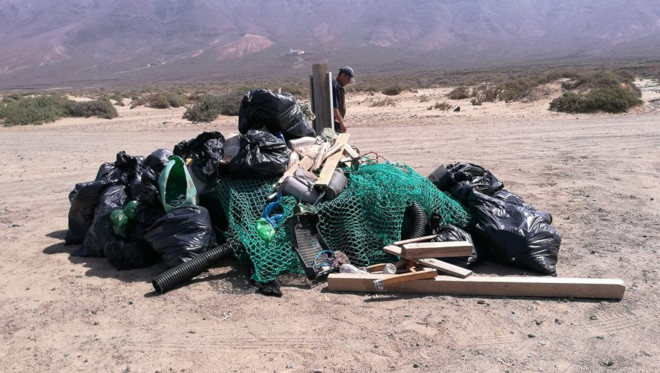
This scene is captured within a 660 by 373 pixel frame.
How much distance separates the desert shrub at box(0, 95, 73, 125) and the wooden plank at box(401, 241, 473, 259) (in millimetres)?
19721

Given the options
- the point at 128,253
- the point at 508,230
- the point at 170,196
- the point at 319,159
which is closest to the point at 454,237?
the point at 508,230

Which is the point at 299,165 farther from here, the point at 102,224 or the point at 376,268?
the point at 102,224

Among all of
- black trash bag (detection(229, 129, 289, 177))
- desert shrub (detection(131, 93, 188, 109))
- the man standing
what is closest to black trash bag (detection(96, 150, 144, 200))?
black trash bag (detection(229, 129, 289, 177))

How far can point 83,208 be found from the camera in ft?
18.5

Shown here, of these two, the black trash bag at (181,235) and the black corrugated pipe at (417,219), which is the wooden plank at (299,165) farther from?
the black corrugated pipe at (417,219)

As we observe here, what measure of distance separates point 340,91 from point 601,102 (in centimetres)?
1153

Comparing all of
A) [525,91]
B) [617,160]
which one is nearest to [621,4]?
[525,91]

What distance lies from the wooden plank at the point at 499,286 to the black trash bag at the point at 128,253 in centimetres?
178

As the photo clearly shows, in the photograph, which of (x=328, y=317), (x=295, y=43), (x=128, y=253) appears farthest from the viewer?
(x=295, y=43)

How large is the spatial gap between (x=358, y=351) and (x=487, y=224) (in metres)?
1.95

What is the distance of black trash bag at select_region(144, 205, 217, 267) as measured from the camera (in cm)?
472

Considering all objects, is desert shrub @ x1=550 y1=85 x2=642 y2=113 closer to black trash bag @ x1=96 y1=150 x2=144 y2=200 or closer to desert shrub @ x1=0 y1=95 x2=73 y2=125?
black trash bag @ x1=96 y1=150 x2=144 y2=200

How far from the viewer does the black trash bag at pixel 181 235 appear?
4719 millimetres

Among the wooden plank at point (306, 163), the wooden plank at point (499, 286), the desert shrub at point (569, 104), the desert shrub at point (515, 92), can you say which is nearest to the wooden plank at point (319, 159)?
the wooden plank at point (306, 163)
